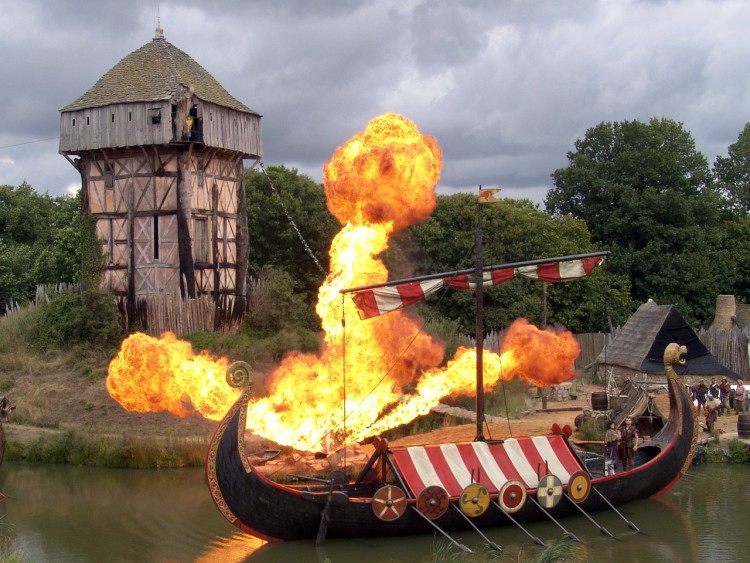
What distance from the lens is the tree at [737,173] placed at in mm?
54375

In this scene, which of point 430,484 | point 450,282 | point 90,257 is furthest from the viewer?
point 90,257

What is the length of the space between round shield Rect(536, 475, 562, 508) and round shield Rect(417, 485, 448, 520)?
1996mm

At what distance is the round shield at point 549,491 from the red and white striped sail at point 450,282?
13.3 feet

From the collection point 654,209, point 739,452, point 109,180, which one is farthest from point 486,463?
point 654,209

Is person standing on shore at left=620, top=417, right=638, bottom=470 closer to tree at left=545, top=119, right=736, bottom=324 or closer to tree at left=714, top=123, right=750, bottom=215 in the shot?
tree at left=545, top=119, right=736, bottom=324

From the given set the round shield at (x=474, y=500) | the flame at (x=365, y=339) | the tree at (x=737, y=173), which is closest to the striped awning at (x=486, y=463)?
the round shield at (x=474, y=500)

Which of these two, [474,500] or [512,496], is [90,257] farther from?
[512,496]

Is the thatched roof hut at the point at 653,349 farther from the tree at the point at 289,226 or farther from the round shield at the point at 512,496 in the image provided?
the round shield at the point at 512,496

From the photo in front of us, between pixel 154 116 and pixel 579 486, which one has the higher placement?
pixel 154 116

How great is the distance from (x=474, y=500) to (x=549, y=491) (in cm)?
165

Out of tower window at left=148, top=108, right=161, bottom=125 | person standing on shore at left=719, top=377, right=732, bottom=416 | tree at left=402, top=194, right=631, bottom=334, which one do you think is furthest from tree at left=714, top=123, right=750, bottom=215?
tower window at left=148, top=108, right=161, bottom=125

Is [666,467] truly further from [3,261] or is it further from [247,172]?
[3,261]

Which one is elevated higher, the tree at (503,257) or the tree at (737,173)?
the tree at (737,173)

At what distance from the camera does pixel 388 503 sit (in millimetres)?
A: 16578
